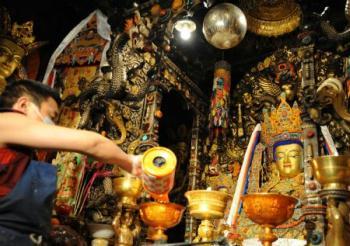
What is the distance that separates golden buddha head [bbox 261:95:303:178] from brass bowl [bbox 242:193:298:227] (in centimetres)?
215

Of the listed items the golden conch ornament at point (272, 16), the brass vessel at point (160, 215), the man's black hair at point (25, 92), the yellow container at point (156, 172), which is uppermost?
the golden conch ornament at point (272, 16)

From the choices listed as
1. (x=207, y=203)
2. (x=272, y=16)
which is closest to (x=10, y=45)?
(x=207, y=203)

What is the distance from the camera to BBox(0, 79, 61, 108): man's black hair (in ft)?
4.00

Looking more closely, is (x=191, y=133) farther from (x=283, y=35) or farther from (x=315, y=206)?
(x=315, y=206)

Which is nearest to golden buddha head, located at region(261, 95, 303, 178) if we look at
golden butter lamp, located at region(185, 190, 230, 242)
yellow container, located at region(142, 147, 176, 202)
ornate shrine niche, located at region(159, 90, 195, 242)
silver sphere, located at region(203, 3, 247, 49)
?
ornate shrine niche, located at region(159, 90, 195, 242)

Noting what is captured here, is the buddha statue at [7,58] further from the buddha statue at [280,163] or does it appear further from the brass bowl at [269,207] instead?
the buddha statue at [280,163]

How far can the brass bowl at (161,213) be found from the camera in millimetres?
3154

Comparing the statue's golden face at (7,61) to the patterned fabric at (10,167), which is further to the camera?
the statue's golden face at (7,61)

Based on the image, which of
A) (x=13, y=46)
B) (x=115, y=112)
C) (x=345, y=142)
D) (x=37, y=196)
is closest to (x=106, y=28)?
(x=115, y=112)

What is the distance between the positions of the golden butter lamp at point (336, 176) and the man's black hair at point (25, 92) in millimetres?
1793

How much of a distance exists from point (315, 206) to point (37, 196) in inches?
110

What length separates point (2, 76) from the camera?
10.7 feet

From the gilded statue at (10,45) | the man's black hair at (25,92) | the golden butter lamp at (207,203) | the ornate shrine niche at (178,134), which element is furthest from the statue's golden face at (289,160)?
the man's black hair at (25,92)

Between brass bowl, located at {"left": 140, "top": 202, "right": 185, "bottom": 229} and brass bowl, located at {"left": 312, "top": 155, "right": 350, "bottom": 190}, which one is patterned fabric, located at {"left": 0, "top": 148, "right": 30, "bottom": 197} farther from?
brass bowl, located at {"left": 140, "top": 202, "right": 185, "bottom": 229}
